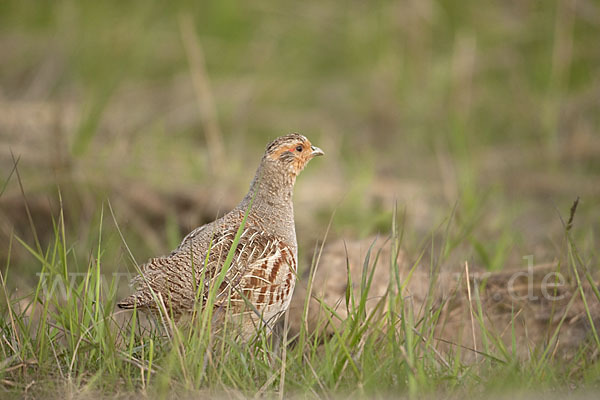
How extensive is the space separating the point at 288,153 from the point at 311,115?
17.5 ft

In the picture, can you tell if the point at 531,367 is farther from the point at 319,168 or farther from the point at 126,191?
the point at 319,168

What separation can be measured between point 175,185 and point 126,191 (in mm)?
380

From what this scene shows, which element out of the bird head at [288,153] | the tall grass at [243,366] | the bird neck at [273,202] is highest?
the bird head at [288,153]

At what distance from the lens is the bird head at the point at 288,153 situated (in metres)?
3.16

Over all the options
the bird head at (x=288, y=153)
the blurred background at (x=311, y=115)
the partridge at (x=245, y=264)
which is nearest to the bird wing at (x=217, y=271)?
the partridge at (x=245, y=264)

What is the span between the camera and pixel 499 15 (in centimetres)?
Result: 848

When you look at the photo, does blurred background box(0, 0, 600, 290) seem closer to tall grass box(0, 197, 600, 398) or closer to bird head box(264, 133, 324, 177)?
bird head box(264, 133, 324, 177)

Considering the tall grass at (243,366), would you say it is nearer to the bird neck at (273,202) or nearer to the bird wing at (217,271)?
the bird wing at (217,271)

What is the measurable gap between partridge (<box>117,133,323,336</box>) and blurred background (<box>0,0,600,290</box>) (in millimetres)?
1187

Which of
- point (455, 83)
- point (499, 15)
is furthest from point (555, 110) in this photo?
point (499, 15)

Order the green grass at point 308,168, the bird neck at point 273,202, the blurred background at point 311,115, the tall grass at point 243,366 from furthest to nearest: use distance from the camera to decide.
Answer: the blurred background at point 311,115 < the bird neck at point 273,202 < the green grass at point 308,168 < the tall grass at point 243,366

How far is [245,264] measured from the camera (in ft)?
9.25

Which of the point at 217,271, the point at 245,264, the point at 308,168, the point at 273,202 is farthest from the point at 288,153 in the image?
the point at 308,168

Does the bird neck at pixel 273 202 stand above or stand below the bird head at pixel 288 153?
below
